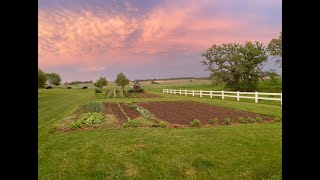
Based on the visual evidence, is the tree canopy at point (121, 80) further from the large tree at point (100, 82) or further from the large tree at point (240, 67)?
the large tree at point (240, 67)

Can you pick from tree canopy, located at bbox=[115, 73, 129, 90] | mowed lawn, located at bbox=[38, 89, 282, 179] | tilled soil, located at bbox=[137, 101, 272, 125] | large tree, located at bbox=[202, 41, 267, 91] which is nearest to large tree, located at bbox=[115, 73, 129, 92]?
tree canopy, located at bbox=[115, 73, 129, 90]

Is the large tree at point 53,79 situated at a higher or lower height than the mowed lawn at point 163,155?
higher

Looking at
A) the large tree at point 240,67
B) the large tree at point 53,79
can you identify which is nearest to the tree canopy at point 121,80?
the large tree at point 240,67

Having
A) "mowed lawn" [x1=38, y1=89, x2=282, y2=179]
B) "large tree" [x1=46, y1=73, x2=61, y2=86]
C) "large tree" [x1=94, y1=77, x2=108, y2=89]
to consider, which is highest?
"large tree" [x1=46, y1=73, x2=61, y2=86]

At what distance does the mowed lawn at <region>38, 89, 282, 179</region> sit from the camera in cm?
578

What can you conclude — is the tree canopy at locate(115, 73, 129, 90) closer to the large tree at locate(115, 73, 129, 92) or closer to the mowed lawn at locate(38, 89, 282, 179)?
the large tree at locate(115, 73, 129, 92)

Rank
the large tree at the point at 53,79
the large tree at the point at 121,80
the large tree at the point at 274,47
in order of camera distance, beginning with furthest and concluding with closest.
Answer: the large tree at the point at 53,79 → the large tree at the point at 121,80 → the large tree at the point at 274,47

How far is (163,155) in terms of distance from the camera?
7.12 metres

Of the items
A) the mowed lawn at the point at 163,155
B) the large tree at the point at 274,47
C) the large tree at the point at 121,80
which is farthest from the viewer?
the large tree at the point at 121,80

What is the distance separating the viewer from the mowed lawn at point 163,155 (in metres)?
5.78

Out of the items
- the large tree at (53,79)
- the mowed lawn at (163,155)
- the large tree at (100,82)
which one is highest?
the large tree at (53,79)
